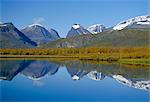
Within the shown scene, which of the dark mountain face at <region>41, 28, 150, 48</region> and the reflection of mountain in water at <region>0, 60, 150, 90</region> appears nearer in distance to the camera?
the reflection of mountain in water at <region>0, 60, 150, 90</region>

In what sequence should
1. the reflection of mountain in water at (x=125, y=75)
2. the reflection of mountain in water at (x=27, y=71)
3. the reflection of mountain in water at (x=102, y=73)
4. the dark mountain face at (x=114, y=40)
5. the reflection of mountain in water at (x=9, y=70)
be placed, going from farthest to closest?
the dark mountain face at (x=114, y=40)
the reflection of mountain in water at (x=27, y=71)
the reflection of mountain in water at (x=9, y=70)
the reflection of mountain in water at (x=102, y=73)
the reflection of mountain in water at (x=125, y=75)

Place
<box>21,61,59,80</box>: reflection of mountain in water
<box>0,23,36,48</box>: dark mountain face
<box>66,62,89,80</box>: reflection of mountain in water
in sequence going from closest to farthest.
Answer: <box>66,62,89,80</box>: reflection of mountain in water, <box>21,61,59,80</box>: reflection of mountain in water, <box>0,23,36,48</box>: dark mountain face

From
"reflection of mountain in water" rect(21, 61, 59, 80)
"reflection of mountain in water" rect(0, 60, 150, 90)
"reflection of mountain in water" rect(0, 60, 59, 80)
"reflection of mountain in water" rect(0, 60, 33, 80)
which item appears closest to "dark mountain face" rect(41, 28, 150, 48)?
"reflection of mountain in water" rect(0, 60, 33, 80)

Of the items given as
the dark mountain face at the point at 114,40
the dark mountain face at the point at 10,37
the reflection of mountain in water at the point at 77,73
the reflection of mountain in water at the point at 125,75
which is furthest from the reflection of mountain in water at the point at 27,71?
the dark mountain face at the point at 10,37

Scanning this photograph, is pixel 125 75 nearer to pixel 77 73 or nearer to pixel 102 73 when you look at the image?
pixel 102 73

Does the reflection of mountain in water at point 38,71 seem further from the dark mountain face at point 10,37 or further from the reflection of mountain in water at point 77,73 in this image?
the dark mountain face at point 10,37

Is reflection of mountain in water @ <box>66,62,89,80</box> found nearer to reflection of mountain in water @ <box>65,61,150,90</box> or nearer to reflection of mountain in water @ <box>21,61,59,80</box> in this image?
reflection of mountain in water @ <box>65,61,150,90</box>

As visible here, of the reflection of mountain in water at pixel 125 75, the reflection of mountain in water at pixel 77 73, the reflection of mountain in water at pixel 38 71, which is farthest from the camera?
the reflection of mountain in water at pixel 38 71

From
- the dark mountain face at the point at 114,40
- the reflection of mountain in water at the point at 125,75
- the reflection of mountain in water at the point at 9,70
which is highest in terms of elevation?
the dark mountain face at the point at 114,40

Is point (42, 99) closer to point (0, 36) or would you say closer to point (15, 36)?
point (0, 36)

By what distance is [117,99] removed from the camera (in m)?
11.6

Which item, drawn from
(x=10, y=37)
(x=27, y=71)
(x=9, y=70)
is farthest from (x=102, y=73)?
(x=10, y=37)

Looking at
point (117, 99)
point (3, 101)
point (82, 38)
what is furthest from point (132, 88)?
point (82, 38)

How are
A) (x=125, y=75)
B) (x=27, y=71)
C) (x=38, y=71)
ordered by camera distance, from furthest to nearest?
(x=38, y=71) → (x=27, y=71) → (x=125, y=75)
